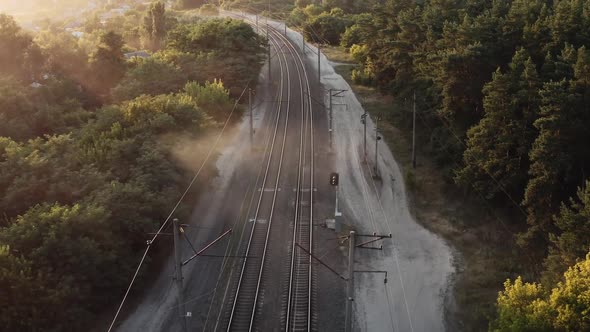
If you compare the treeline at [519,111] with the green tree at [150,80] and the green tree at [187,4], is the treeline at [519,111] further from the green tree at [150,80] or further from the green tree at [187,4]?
the green tree at [187,4]

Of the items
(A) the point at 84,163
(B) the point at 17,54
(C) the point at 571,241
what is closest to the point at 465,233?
(C) the point at 571,241

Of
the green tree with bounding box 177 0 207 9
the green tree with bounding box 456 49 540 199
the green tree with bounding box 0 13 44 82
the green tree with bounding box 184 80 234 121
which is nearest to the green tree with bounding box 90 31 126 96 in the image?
the green tree with bounding box 0 13 44 82

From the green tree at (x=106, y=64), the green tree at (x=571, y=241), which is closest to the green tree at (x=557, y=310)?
the green tree at (x=571, y=241)

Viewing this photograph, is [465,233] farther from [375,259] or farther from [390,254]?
[375,259]

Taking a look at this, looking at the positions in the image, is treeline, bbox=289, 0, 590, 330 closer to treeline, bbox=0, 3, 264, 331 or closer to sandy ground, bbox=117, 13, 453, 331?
sandy ground, bbox=117, 13, 453, 331

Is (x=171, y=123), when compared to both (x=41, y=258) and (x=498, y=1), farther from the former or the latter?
(x=498, y=1)

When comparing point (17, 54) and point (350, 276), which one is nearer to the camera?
point (350, 276)

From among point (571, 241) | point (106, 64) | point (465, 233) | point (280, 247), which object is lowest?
point (280, 247)
